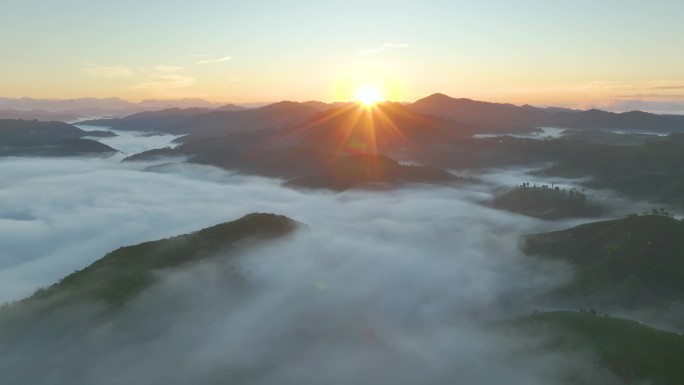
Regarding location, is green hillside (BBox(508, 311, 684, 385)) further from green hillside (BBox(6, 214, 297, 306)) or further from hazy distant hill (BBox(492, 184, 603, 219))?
hazy distant hill (BBox(492, 184, 603, 219))

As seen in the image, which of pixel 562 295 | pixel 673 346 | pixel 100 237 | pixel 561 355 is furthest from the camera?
pixel 100 237

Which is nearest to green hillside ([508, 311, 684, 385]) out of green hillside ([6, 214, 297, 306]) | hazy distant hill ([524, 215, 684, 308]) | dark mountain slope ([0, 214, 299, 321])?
hazy distant hill ([524, 215, 684, 308])

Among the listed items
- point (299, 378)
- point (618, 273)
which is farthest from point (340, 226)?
point (299, 378)

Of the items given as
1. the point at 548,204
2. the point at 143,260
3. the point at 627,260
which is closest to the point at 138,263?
the point at 143,260

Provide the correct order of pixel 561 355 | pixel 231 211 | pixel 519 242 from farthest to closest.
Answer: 1. pixel 231 211
2. pixel 519 242
3. pixel 561 355

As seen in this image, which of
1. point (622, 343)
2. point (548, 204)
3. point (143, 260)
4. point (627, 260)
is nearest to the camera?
point (622, 343)

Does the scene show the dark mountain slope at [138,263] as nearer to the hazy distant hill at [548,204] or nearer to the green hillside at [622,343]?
the green hillside at [622,343]

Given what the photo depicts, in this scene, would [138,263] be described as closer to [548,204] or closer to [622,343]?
[622,343]

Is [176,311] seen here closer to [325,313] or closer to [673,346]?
[325,313]
